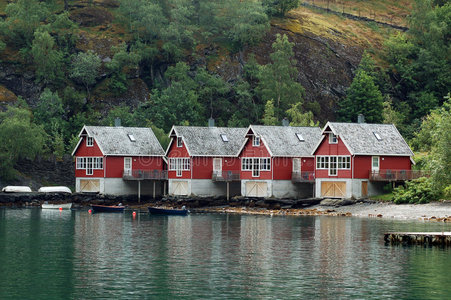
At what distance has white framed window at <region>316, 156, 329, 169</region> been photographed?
95812mm

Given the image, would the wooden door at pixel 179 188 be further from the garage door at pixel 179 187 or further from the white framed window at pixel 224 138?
the white framed window at pixel 224 138

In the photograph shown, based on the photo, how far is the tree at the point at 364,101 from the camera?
13925cm

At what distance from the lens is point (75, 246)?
57500 mm

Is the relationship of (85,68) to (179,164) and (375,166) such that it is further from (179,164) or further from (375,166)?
(375,166)

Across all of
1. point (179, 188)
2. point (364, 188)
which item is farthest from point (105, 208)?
point (364, 188)

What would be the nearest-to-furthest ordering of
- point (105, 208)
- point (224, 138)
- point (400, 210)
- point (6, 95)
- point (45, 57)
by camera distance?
point (400, 210)
point (105, 208)
point (224, 138)
point (6, 95)
point (45, 57)

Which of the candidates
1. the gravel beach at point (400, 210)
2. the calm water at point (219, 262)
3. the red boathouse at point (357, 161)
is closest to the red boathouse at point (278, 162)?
the red boathouse at point (357, 161)

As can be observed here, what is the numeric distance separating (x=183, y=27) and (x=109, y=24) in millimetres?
14755

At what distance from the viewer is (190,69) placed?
5950 inches

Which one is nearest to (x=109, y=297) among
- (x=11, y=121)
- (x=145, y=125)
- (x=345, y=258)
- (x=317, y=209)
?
(x=345, y=258)

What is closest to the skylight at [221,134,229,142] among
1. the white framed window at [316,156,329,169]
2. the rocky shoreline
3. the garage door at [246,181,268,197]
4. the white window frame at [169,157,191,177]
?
the white window frame at [169,157,191,177]

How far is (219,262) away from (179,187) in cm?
5982

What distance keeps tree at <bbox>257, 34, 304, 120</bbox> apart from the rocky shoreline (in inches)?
1384

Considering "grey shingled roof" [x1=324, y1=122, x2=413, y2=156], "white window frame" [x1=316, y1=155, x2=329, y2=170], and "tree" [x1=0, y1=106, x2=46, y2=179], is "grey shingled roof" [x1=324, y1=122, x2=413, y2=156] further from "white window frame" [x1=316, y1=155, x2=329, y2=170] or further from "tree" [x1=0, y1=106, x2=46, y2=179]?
"tree" [x1=0, y1=106, x2=46, y2=179]
